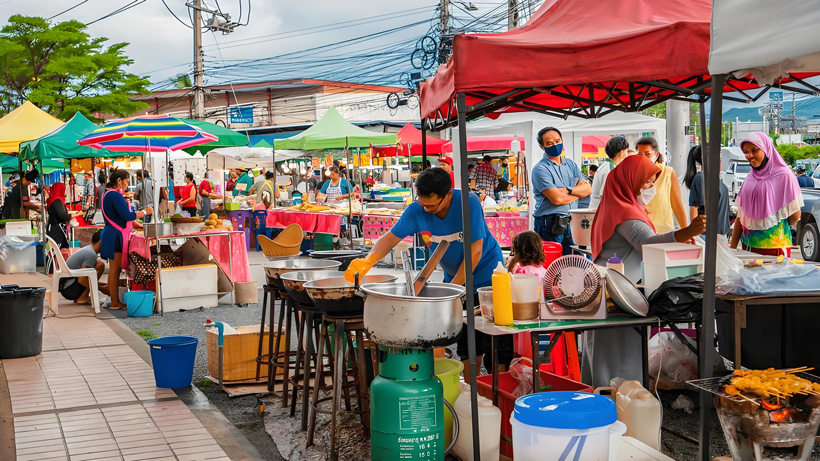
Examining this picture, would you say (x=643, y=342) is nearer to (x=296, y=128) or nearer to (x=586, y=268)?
(x=586, y=268)

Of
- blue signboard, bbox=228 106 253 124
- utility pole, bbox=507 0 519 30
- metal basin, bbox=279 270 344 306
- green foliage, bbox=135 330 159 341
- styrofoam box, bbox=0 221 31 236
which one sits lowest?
green foliage, bbox=135 330 159 341

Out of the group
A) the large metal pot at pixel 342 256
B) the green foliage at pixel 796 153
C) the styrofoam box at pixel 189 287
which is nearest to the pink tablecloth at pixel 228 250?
the styrofoam box at pixel 189 287

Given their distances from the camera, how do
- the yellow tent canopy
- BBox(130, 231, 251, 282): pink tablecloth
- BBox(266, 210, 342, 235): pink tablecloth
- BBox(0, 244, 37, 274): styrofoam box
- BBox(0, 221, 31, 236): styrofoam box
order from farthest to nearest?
BBox(0, 221, 31, 236): styrofoam box
the yellow tent canopy
BBox(0, 244, 37, 274): styrofoam box
BBox(266, 210, 342, 235): pink tablecloth
BBox(130, 231, 251, 282): pink tablecloth

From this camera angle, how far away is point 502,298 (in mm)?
4371

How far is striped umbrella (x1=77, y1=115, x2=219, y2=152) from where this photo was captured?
1046 centimetres

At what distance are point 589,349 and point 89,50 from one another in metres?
31.0

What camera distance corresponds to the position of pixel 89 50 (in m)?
31.6

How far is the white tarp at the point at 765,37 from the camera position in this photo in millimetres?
2988

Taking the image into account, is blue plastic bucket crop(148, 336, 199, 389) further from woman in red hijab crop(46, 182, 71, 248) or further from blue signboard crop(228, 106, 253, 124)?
blue signboard crop(228, 106, 253, 124)

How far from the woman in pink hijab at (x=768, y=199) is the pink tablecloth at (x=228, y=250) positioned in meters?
7.35

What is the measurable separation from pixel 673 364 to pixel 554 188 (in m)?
3.21

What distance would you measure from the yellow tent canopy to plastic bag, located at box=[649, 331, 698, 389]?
14.3 m

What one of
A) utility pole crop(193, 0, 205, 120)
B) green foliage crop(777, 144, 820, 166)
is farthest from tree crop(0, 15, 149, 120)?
green foliage crop(777, 144, 820, 166)

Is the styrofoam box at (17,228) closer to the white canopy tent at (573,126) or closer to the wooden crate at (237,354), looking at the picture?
the white canopy tent at (573,126)
